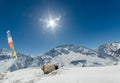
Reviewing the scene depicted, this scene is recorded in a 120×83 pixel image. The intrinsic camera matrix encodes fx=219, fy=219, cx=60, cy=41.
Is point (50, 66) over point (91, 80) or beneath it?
over

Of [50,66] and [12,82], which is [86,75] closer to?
[50,66]

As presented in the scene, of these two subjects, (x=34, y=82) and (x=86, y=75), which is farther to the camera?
(x=34, y=82)

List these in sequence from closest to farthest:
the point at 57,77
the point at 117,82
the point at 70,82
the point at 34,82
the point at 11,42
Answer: the point at 117,82, the point at 70,82, the point at 57,77, the point at 34,82, the point at 11,42

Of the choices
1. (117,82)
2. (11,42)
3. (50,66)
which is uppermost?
(11,42)

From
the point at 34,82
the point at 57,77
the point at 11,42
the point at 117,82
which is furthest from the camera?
the point at 11,42

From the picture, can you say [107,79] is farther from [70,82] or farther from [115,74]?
[70,82]

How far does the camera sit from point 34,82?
27109mm

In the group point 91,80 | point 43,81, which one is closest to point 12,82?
point 43,81

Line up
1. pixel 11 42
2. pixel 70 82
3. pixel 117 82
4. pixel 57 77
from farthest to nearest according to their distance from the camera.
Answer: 1. pixel 11 42
2. pixel 57 77
3. pixel 70 82
4. pixel 117 82

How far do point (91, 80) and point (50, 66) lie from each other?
9.92 meters

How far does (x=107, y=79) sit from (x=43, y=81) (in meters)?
7.62

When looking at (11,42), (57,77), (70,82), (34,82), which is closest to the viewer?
(70,82)

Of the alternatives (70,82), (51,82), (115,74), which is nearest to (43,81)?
(51,82)

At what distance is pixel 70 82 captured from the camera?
75.9 ft
